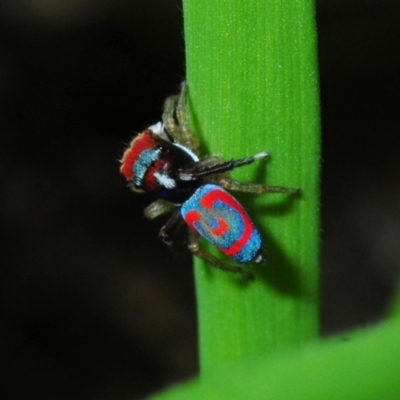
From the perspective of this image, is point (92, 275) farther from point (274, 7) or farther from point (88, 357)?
point (274, 7)

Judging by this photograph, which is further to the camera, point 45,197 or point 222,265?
point 45,197

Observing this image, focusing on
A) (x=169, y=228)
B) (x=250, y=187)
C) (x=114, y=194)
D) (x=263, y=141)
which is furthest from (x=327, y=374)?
(x=114, y=194)

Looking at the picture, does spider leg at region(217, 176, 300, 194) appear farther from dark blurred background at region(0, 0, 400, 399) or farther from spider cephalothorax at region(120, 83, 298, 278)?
dark blurred background at region(0, 0, 400, 399)

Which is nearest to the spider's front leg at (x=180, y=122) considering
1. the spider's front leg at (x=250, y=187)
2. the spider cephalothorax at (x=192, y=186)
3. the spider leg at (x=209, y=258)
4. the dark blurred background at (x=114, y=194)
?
the spider cephalothorax at (x=192, y=186)

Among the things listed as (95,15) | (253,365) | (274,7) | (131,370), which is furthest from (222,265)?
(95,15)

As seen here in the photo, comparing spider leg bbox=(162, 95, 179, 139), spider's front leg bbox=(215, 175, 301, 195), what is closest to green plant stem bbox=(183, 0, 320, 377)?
spider's front leg bbox=(215, 175, 301, 195)
